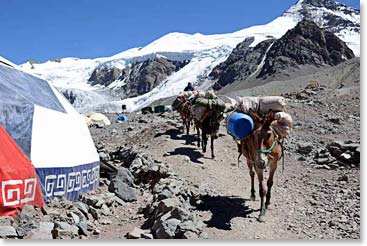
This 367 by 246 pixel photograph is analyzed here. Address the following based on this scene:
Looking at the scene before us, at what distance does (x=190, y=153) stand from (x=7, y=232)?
743cm

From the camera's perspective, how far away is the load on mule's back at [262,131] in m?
7.94

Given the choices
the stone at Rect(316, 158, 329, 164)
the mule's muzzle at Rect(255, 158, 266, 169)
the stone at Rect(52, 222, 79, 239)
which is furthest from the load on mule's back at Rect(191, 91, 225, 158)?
the stone at Rect(52, 222, 79, 239)

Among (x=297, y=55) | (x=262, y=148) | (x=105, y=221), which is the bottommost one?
(x=105, y=221)

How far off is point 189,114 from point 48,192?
25.8ft

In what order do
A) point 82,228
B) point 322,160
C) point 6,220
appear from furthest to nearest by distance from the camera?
point 322,160, point 82,228, point 6,220

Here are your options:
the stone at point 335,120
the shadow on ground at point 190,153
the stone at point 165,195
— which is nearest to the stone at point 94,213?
the stone at point 165,195

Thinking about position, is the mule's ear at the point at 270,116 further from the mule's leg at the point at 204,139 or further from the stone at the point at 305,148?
the stone at the point at 305,148

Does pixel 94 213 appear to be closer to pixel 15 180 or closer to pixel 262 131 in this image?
pixel 15 180

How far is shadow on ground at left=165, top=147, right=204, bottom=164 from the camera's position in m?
12.8

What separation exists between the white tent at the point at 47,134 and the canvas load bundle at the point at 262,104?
3.38 meters

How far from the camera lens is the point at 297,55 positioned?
10975cm

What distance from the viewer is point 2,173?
24.4 feet

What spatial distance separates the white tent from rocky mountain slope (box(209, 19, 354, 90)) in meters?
93.8

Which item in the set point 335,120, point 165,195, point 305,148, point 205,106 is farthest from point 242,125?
point 335,120
